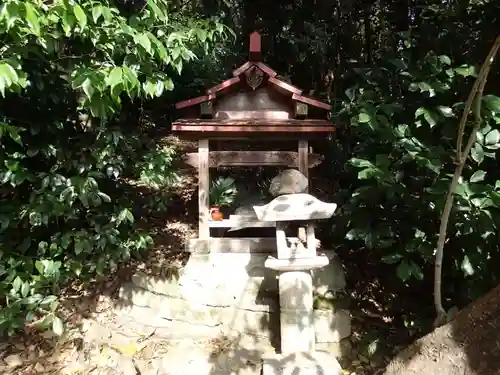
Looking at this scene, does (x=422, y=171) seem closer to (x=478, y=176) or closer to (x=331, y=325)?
(x=478, y=176)

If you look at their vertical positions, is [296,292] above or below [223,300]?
above

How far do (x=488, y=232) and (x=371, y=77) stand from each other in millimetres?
1511

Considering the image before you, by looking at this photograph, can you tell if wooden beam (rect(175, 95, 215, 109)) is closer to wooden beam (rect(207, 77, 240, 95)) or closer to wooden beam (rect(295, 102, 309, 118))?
wooden beam (rect(207, 77, 240, 95))

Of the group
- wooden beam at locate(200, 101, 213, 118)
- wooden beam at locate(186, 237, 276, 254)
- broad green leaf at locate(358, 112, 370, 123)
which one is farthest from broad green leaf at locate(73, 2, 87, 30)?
wooden beam at locate(186, 237, 276, 254)

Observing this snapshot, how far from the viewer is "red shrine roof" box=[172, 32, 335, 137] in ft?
12.8

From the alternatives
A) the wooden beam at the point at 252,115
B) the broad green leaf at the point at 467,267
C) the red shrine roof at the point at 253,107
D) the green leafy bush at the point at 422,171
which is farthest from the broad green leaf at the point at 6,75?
the broad green leaf at the point at 467,267

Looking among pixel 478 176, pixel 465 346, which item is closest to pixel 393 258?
pixel 478 176

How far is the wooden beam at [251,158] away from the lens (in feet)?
13.5

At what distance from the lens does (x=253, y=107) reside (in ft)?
13.7

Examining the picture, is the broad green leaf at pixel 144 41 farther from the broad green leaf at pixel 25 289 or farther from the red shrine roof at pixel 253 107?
the broad green leaf at pixel 25 289

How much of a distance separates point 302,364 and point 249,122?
2.22 metres

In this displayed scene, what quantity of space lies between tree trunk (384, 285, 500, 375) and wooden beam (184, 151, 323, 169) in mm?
2485

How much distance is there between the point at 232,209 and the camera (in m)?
4.84

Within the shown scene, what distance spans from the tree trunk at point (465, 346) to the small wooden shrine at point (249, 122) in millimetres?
2411
